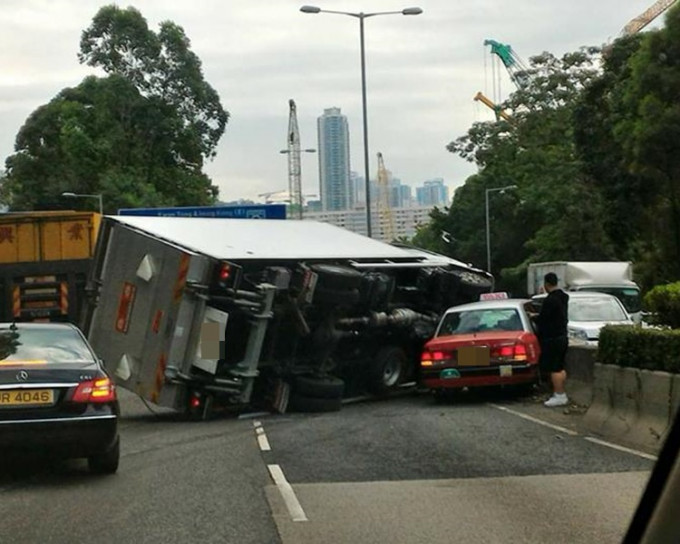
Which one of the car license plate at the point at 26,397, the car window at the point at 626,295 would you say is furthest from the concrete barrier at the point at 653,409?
the car window at the point at 626,295

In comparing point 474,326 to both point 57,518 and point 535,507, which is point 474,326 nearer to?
point 535,507

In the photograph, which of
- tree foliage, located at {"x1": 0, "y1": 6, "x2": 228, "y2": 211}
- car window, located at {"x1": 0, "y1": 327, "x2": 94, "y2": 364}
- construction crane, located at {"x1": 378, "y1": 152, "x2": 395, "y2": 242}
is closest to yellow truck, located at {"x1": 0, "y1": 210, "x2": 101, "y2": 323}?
car window, located at {"x1": 0, "y1": 327, "x2": 94, "y2": 364}

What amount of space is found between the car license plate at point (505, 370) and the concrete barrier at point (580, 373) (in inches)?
36.0

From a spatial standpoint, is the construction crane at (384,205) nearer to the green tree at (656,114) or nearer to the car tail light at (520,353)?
the green tree at (656,114)

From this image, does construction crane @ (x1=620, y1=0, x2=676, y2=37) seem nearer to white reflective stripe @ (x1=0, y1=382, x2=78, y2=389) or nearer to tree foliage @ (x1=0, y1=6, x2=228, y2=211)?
tree foliage @ (x1=0, y1=6, x2=228, y2=211)

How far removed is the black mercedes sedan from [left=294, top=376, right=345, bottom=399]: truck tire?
588 cm

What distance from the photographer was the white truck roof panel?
47.0 feet

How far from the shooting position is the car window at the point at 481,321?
15.4 m

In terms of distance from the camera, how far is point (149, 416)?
1516 cm

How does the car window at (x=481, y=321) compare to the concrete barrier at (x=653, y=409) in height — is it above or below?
above

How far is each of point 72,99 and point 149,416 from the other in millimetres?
53414

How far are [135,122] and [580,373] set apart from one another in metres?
50.5

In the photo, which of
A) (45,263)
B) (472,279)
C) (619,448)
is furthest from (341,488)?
(45,263)

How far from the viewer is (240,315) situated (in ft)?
46.2
